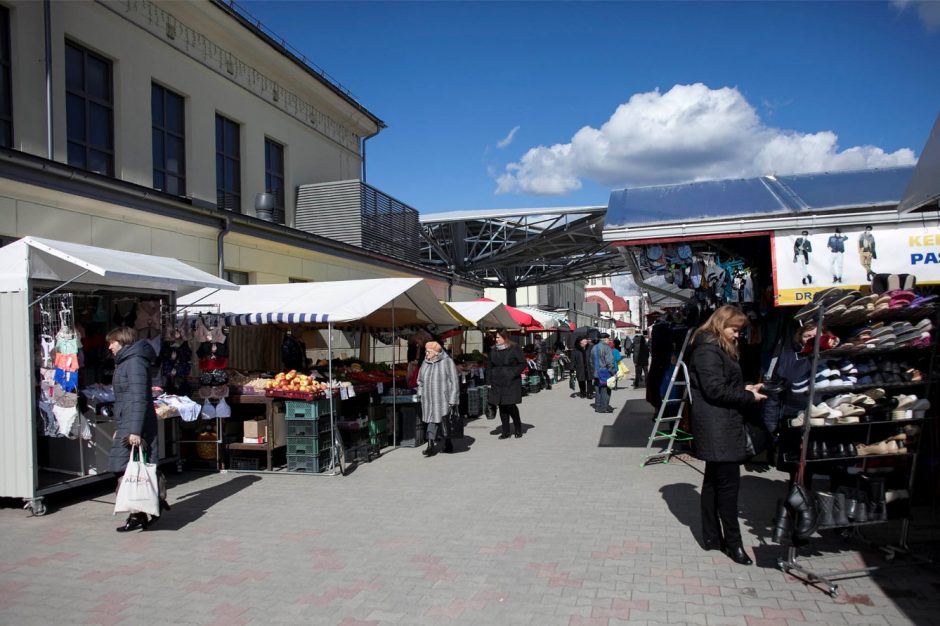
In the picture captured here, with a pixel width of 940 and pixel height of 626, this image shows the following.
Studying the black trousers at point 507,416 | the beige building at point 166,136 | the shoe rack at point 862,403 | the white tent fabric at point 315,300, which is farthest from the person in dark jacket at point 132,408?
the black trousers at point 507,416

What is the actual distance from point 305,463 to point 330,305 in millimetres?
2208

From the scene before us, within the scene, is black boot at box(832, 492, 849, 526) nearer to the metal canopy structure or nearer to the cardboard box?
the cardboard box

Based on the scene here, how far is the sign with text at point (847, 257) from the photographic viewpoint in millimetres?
6582

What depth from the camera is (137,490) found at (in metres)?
6.05

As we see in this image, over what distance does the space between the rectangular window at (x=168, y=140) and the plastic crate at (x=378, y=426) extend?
6.31m

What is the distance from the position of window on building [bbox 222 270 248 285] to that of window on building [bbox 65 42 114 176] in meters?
2.65

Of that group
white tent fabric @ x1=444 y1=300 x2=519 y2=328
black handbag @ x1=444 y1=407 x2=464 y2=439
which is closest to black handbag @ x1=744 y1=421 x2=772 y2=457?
→ black handbag @ x1=444 y1=407 x2=464 y2=439

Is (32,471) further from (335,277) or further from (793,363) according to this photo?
(335,277)

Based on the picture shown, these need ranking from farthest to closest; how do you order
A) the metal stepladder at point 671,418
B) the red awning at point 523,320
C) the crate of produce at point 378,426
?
the red awning at point 523,320, the crate of produce at point 378,426, the metal stepladder at point 671,418

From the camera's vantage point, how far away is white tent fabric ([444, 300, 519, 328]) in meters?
16.5

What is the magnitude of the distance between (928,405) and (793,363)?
36.7 inches

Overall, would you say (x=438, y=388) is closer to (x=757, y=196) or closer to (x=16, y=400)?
(x=757, y=196)

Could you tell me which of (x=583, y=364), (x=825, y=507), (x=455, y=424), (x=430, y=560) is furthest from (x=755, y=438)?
(x=583, y=364)

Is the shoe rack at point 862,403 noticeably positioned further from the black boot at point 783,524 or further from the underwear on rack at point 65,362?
the underwear on rack at point 65,362
